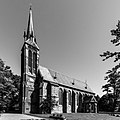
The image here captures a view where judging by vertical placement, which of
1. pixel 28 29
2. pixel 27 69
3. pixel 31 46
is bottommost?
pixel 27 69

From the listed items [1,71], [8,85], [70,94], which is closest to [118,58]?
[1,71]

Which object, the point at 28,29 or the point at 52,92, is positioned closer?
the point at 52,92

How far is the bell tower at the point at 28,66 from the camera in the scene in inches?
1690

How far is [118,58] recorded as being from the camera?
5590 mm

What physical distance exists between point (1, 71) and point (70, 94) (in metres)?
37.3

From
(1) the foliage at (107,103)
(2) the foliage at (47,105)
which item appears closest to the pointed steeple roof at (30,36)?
(2) the foliage at (47,105)

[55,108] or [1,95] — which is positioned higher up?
[1,95]

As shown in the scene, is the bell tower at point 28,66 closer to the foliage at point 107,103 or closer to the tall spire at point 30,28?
the tall spire at point 30,28

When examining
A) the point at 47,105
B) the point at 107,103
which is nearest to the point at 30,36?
the point at 47,105

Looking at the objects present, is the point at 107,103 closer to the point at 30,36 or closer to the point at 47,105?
the point at 47,105

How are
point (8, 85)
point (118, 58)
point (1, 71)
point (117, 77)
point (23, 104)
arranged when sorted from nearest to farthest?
point (118, 58)
point (117, 77)
point (1, 71)
point (8, 85)
point (23, 104)

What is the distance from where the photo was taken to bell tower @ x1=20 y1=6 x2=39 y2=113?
42.9 meters

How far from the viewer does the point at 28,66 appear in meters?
47.0

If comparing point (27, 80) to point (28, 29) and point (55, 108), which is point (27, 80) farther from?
point (28, 29)
